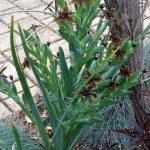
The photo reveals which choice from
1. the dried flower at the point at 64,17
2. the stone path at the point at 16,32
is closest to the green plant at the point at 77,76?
the dried flower at the point at 64,17

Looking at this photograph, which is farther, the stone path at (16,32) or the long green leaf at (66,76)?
the stone path at (16,32)

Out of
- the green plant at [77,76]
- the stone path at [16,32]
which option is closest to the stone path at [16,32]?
the stone path at [16,32]

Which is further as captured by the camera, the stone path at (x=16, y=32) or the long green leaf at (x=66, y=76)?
the stone path at (x=16, y=32)

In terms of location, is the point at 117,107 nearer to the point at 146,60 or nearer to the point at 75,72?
the point at 146,60

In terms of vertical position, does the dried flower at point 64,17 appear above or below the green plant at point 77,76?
above

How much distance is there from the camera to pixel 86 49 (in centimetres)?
197

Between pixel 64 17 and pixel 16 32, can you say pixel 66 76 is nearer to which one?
pixel 64 17

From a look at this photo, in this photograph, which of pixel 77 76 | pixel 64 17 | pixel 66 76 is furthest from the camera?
pixel 77 76

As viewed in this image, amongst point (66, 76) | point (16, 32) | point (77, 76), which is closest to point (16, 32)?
point (16, 32)

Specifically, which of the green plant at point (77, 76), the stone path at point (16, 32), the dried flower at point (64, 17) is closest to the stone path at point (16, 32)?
the stone path at point (16, 32)

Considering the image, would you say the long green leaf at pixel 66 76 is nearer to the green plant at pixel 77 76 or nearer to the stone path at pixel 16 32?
the green plant at pixel 77 76

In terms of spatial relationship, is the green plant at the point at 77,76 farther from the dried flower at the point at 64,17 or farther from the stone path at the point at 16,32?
the stone path at the point at 16,32

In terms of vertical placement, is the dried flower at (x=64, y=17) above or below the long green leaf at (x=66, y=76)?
above

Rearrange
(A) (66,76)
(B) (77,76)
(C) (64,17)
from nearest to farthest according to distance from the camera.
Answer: (C) (64,17) → (A) (66,76) → (B) (77,76)
